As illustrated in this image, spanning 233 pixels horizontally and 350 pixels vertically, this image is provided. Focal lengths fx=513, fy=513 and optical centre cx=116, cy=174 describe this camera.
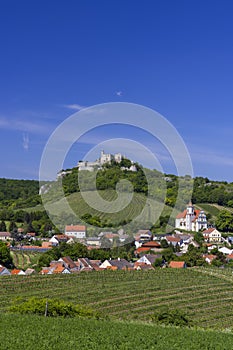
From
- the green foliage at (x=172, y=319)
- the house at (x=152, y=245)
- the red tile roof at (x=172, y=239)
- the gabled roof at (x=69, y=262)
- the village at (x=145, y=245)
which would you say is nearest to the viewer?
the green foliage at (x=172, y=319)

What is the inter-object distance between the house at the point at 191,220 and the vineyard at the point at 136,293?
48.8 m

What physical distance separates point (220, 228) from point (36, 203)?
38.4 m

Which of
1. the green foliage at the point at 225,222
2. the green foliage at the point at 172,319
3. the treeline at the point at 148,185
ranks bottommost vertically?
the green foliage at the point at 172,319

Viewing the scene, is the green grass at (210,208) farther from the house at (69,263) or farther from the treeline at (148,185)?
the house at (69,263)

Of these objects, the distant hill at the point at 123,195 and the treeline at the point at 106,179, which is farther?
the treeline at the point at 106,179

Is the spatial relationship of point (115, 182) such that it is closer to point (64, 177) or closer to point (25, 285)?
point (64, 177)

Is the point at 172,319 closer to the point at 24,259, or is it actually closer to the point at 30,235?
the point at 24,259

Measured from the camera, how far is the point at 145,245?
222 ft

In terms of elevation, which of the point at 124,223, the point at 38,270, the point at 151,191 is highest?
the point at 151,191

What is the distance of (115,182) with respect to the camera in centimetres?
7938

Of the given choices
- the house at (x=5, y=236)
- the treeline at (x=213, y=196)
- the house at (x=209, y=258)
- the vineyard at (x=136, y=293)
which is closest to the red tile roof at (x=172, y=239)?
the house at (x=209, y=258)

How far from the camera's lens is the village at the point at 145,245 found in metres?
48.0

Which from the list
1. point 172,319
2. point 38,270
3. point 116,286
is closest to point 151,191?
point 38,270

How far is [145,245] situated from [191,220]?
22.9 meters
